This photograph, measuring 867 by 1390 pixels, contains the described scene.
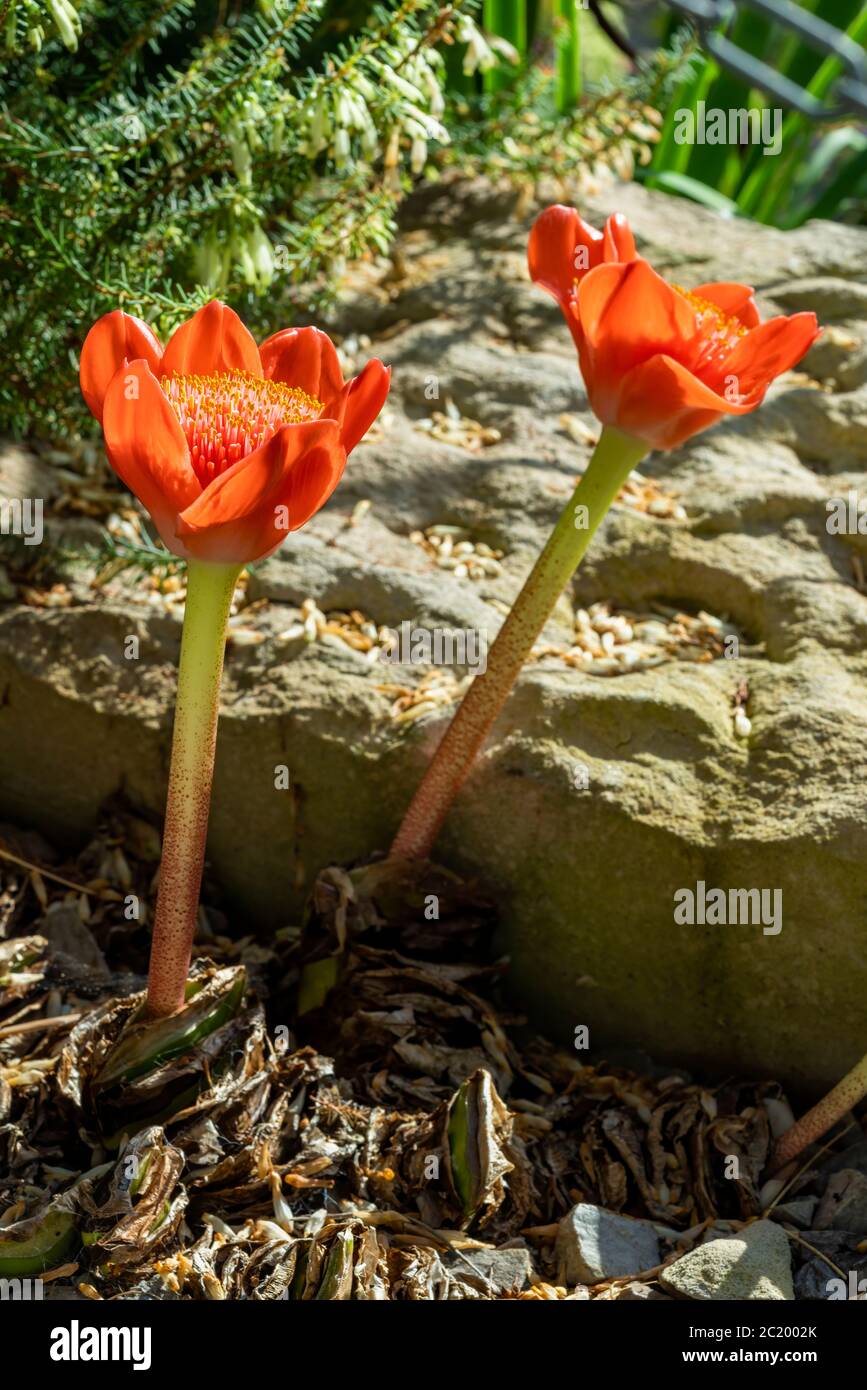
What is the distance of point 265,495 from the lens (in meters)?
1.61

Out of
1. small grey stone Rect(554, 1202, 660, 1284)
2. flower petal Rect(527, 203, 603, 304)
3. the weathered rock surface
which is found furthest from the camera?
the weathered rock surface

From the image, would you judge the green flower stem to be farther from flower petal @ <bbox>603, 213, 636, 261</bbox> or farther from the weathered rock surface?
flower petal @ <bbox>603, 213, 636, 261</bbox>

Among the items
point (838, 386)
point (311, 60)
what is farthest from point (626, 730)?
point (311, 60)

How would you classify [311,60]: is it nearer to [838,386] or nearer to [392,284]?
[392,284]

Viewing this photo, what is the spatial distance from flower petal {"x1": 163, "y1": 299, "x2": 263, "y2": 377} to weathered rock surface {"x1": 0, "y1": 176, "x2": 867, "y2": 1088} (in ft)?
2.76

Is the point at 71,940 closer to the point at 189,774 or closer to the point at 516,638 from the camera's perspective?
the point at 189,774

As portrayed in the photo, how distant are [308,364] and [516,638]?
0.58m

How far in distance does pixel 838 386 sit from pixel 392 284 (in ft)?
4.37

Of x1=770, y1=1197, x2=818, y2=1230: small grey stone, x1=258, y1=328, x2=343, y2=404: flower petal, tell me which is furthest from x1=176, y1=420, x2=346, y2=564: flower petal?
x1=770, y1=1197, x2=818, y2=1230: small grey stone

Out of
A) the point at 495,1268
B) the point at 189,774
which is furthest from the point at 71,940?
the point at 495,1268

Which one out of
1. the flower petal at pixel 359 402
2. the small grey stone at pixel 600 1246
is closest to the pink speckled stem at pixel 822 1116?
the small grey stone at pixel 600 1246

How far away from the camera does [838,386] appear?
3.36m

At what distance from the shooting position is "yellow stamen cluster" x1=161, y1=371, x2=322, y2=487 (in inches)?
65.9

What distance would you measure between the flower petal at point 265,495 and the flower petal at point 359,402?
0.10 meters
